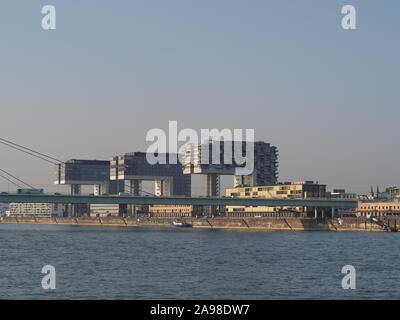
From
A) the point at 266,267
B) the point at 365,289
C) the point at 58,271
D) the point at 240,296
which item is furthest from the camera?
the point at 266,267

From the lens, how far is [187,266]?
6556 cm

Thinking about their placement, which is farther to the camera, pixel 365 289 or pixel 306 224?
pixel 306 224

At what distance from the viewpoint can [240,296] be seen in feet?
139

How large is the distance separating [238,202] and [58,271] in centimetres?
11101

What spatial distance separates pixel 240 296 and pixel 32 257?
42083 millimetres

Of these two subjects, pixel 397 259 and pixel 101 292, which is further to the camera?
pixel 397 259

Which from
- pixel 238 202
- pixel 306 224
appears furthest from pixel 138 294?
pixel 306 224
